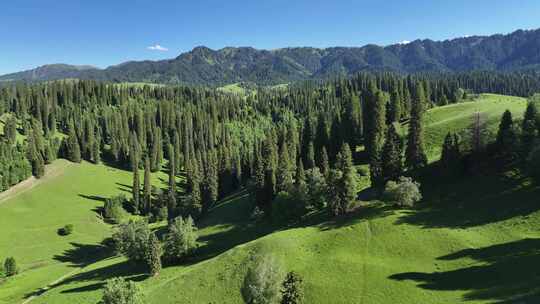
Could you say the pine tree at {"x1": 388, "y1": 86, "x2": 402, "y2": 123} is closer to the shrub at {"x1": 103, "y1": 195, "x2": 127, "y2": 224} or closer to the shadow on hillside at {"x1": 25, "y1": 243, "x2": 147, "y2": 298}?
the shadow on hillside at {"x1": 25, "y1": 243, "x2": 147, "y2": 298}

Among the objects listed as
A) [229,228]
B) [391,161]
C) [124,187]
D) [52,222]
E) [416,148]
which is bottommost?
[52,222]

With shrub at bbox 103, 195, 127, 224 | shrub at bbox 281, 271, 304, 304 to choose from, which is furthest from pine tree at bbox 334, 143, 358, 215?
shrub at bbox 103, 195, 127, 224

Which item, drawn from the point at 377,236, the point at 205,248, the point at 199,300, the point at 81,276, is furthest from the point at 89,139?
the point at 377,236

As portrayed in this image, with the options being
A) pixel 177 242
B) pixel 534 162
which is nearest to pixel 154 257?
pixel 177 242

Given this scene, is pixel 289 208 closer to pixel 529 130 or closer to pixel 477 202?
pixel 477 202

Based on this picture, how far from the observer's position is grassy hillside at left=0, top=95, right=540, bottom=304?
49406 millimetres

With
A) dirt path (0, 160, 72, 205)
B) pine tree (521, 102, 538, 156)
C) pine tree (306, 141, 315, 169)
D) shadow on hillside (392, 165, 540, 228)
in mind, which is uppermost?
pine tree (521, 102, 538, 156)

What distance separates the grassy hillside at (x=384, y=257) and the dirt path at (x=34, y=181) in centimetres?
4122

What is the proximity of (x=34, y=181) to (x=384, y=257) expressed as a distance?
144m

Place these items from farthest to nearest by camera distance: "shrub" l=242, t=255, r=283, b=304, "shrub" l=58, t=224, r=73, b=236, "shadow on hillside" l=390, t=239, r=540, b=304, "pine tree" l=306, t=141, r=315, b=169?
"shrub" l=58, t=224, r=73, b=236 → "pine tree" l=306, t=141, r=315, b=169 → "shrub" l=242, t=255, r=283, b=304 → "shadow on hillside" l=390, t=239, r=540, b=304

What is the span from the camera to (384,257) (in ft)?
191

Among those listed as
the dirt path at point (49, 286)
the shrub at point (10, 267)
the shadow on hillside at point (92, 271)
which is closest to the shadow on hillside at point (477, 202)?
the shadow on hillside at point (92, 271)

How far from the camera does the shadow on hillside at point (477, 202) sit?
63.1 metres

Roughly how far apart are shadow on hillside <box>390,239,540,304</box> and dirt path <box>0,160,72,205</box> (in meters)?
139
